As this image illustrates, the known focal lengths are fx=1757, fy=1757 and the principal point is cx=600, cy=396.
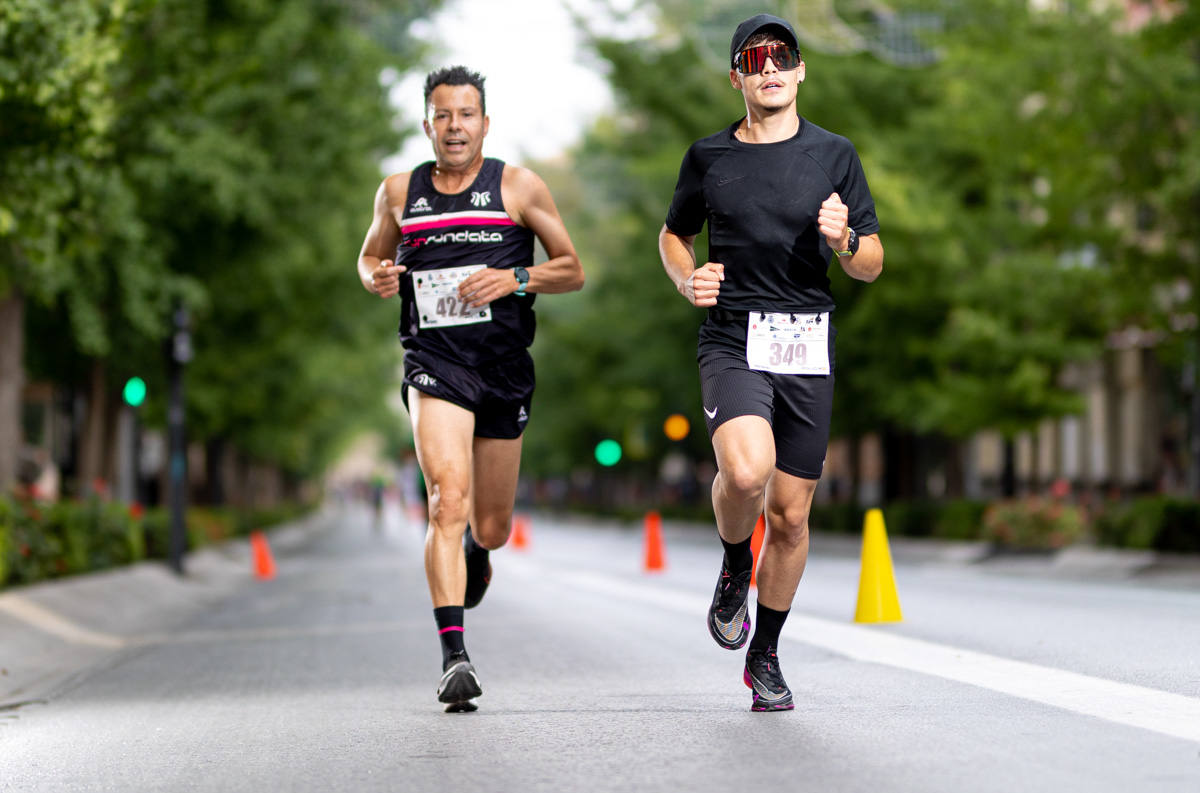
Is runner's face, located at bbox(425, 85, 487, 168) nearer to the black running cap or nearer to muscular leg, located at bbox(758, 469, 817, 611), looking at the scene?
the black running cap

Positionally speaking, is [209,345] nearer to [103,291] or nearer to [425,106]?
[103,291]

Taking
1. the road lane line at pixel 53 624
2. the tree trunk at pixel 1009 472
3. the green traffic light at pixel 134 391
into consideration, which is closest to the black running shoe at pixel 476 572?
the road lane line at pixel 53 624

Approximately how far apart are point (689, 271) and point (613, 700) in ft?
6.13

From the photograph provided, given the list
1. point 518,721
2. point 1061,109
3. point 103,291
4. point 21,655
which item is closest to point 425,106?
point 518,721

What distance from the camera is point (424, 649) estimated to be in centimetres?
1049

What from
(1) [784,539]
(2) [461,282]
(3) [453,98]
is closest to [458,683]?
(1) [784,539]

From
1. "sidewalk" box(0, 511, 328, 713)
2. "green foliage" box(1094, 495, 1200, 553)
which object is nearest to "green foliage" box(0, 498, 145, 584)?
"sidewalk" box(0, 511, 328, 713)

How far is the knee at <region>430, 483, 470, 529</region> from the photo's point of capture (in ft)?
23.1

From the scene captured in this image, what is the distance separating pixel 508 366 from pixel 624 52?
99.5 feet

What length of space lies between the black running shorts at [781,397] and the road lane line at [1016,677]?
1312mm

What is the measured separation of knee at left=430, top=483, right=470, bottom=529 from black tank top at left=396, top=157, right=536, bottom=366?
1.79 ft

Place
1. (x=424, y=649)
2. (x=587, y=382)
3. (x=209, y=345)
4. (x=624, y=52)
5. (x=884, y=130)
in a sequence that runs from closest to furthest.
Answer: (x=424, y=649), (x=209, y=345), (x=884, y=130), (x=624, y=52), (x=587, y=382)

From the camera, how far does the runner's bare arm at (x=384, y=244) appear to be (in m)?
7.20

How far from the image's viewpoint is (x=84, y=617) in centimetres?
1466
